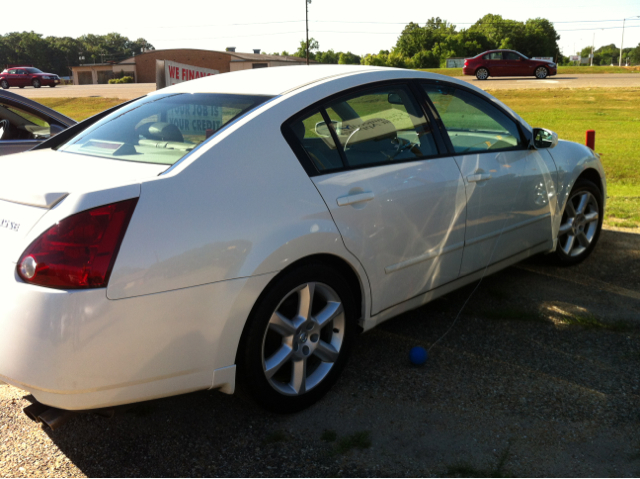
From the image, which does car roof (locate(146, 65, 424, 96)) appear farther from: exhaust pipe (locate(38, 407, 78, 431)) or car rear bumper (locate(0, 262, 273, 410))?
exhaust pipe (locate(38, 407, 78, 431))

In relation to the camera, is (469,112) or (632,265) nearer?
(469,112)

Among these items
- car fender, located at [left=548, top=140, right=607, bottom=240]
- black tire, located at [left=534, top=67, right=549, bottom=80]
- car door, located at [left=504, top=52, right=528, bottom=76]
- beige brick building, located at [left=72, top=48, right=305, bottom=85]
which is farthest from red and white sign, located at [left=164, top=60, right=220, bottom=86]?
beige brick building, located at [left=72, top=48, right=305, bottom=85]

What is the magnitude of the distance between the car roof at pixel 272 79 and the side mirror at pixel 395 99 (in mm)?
124

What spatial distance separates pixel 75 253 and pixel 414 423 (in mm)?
1766

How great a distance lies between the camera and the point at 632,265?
5281 millimetres

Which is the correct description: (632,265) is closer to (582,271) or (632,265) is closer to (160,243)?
(582,271)

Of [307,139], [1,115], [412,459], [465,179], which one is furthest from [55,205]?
[1,115]

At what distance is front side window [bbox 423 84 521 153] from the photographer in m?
3.86

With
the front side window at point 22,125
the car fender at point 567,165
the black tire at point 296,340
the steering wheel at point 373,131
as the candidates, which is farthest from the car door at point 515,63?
the black tire at point 296,340

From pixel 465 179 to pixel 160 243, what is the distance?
2.08m

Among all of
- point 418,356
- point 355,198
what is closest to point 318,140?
point 355,198

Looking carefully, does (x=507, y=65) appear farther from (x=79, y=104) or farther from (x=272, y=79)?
(x=272, y=79)

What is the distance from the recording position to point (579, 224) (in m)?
5.15

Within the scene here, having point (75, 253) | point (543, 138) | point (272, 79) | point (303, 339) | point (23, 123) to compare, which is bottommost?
point (303, 339)
